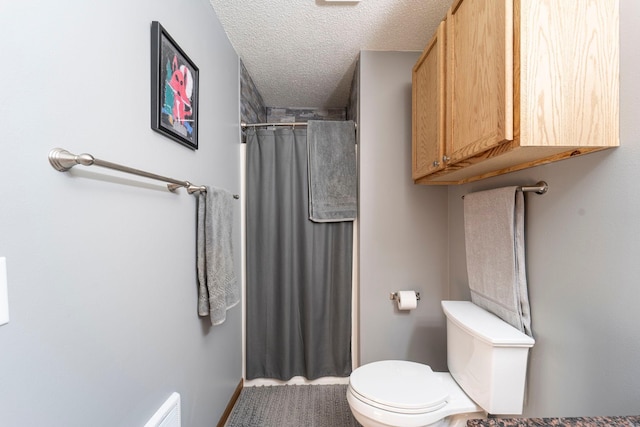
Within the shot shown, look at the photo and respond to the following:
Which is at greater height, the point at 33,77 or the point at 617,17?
the point at 617,17

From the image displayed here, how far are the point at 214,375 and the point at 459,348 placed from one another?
4.25 ft

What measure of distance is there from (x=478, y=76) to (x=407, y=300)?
137 cm

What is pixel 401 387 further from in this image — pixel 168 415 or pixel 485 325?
pixel 168 415

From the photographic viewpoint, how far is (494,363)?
116 centimetres

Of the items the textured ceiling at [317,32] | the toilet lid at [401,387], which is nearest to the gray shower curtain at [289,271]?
the textured ceiling at [317,32]

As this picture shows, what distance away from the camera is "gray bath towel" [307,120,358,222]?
2.05m

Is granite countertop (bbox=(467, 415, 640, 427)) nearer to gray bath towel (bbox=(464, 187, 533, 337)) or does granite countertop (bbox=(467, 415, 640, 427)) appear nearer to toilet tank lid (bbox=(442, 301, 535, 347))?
toilet tank lid (bbox=(442, 301, 535, 347))

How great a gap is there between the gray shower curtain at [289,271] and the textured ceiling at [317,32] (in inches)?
19.8

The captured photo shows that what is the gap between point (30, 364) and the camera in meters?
0.57

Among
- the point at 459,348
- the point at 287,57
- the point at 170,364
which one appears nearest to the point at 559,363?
the point at 459,348

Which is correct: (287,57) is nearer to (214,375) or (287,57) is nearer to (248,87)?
(248,87)

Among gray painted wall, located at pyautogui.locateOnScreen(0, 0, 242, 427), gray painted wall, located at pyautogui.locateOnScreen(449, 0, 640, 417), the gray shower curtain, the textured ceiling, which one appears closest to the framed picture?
gray painted wall, located at pyautogui.locateOnScreen(0, 0, 242, 427)

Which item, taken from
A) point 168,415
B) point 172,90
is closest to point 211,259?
point 168,415

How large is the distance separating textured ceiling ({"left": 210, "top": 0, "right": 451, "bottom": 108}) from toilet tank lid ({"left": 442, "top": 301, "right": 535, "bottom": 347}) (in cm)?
162
